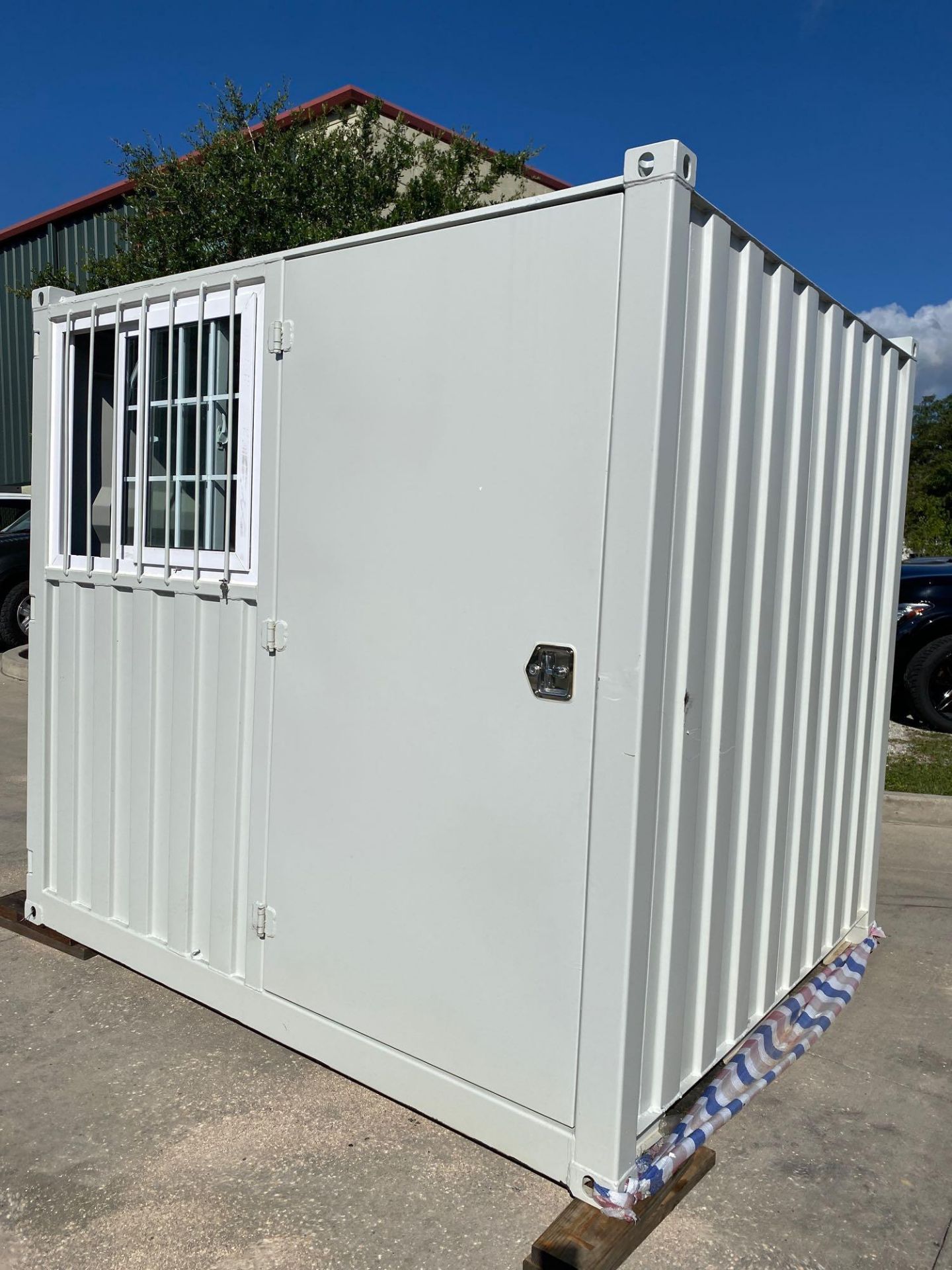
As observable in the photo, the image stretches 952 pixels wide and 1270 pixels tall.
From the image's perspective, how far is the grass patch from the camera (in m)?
5.98

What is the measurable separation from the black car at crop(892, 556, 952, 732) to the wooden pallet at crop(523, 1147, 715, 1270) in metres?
5.53

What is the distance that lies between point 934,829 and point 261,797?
416 centimetres

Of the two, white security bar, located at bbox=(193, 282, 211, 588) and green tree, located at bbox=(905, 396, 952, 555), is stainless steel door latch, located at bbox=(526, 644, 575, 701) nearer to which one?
white security bar, located at bbox=(193, 282, 211, 588)

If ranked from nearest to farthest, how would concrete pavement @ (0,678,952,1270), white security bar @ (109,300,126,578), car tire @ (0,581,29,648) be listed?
concrete pavement @ (0,678,952,1270) → white security bar @ (109,300,126,578) → car tire @ (0,581,29,648)

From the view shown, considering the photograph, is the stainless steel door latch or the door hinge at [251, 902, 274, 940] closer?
the stainless steel door latch

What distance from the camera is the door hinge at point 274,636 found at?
2.99m

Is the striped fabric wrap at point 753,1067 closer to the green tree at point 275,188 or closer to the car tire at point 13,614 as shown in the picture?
the green tree at point 275,188

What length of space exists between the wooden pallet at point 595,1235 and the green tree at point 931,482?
13950 millimetres

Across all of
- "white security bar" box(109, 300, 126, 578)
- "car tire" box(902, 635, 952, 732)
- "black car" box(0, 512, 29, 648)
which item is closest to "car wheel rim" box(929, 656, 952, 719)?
"car tire" box(902, 635, 952, 732)

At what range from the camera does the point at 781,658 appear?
296 centimetres

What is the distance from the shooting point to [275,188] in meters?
8.07

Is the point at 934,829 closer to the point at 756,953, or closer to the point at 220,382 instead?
the point at 756,953

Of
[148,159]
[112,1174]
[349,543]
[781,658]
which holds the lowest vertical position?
[112,1174]

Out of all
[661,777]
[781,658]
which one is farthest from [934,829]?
[661,777]
